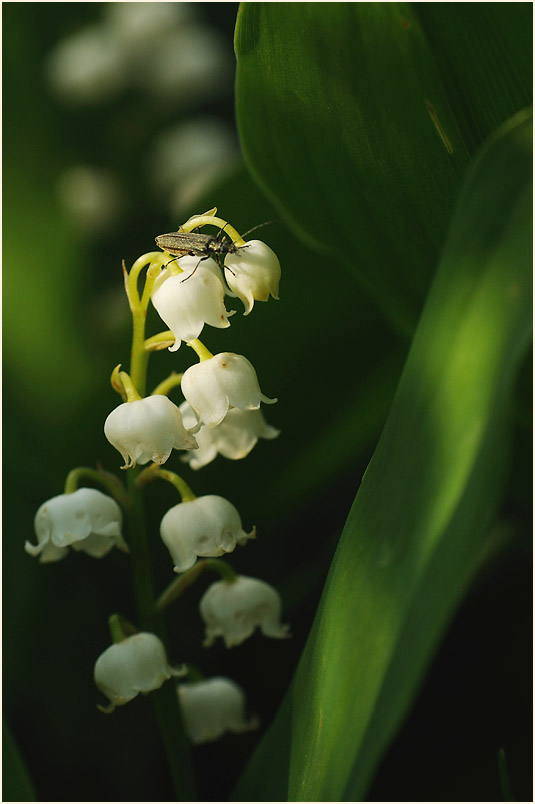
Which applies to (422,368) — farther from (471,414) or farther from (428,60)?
(428,60)

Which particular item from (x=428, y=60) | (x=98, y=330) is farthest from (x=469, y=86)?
(x=98, y=330)

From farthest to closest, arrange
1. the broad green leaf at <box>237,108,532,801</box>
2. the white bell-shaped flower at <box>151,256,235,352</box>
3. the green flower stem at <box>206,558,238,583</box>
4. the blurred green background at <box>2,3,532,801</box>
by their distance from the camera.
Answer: the blurred green background at <box>2,3,532,801</box> → the green flower stem at <box>206,558,238,583</box> → the white bell-shaped flower at <box>151,256,235,352</box> → the broad green leaf at <box>237,108,532,801</box>

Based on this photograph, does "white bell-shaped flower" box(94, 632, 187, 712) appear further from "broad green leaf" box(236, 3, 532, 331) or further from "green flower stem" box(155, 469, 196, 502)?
"broad green leaf" box(236, 3, 532, 331)

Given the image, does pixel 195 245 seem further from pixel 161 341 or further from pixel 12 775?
pixel 12 775

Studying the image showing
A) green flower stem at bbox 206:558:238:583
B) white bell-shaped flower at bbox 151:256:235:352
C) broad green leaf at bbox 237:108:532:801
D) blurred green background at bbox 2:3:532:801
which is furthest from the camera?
blurred green background at bbox 2:3:532:801

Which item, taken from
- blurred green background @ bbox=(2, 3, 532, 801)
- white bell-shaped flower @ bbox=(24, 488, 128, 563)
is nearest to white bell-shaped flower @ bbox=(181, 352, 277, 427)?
white bell-shaped flower @ bbox=(24, 488, 128, 563)

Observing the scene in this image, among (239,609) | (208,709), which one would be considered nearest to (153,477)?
(239,609)

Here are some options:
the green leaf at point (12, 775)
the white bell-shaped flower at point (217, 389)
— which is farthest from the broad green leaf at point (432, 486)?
the green leaf at point (12, 775)
